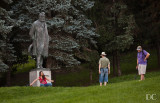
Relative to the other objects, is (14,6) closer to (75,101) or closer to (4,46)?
(4,46)

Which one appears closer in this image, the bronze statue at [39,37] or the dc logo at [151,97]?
the dc logo at [151,97]

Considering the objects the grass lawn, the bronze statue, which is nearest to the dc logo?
the grass lawn

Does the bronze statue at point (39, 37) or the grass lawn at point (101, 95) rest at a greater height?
the bronze statue at point (39, 37)

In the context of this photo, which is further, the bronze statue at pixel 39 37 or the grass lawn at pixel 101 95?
the bronze statue at pixel 39 37

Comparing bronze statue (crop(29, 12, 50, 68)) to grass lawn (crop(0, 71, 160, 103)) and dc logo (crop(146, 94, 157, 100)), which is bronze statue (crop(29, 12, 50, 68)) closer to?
grass lawn (crop(0, 71, 160, 103))

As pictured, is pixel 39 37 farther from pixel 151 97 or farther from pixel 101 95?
pixel 151 97

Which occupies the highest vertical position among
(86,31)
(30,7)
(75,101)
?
(30,7)

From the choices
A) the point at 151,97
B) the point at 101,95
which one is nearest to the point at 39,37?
the point at 101,95

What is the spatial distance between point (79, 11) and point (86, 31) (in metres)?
2.06

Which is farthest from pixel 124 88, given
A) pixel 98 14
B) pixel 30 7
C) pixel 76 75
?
pixel 76 75

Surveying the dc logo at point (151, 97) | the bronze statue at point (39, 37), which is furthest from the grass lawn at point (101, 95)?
the bronze statue at point (39, 37)

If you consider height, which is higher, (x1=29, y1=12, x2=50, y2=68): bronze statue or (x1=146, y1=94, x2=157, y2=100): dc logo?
(x1=29, y1=12, x2=50, y2=68): bronze statue

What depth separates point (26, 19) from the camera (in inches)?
1049

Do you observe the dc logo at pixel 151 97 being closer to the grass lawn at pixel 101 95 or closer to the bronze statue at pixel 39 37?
the grass lawn at pixel 101 95
